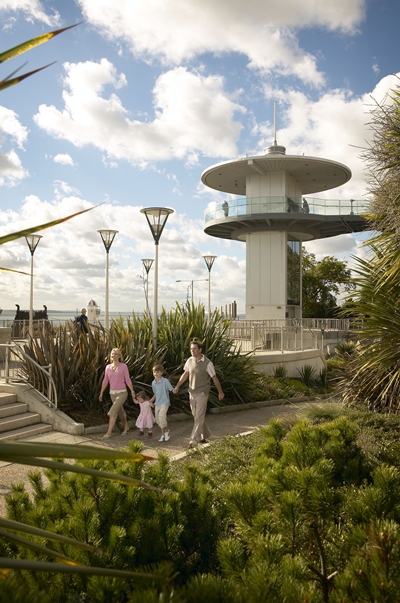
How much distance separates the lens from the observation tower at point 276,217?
33969 mm

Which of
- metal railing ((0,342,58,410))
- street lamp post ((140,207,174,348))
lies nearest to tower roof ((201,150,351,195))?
street lamp post ((140,207,174,348))

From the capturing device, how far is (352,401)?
422 inches

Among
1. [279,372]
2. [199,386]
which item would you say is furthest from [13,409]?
[279,372]

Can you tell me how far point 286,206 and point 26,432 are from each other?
2637 cm

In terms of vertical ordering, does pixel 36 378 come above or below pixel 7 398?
above

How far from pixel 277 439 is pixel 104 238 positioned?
56.0ft

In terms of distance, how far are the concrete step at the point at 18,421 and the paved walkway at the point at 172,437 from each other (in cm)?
64

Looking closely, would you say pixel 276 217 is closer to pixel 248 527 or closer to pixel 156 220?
pixel 156 220

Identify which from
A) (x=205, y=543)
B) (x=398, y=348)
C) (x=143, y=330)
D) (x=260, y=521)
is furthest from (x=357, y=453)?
→ (x=143, y=330)

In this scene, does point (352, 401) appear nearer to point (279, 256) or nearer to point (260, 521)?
point (260, 521)

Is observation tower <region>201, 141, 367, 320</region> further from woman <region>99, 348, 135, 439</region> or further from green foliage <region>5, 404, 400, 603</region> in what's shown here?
green foliage <region>5, 404, 400, 603</region>

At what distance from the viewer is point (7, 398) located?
11.7 metres

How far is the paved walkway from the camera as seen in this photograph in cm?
821

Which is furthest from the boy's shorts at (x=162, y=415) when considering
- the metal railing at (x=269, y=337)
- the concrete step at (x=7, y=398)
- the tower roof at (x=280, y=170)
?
the tower roof at (x=280, y=170)
